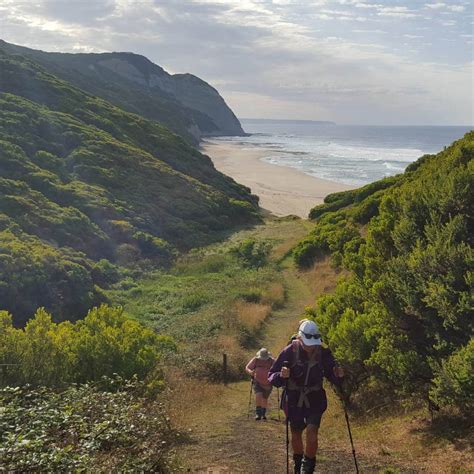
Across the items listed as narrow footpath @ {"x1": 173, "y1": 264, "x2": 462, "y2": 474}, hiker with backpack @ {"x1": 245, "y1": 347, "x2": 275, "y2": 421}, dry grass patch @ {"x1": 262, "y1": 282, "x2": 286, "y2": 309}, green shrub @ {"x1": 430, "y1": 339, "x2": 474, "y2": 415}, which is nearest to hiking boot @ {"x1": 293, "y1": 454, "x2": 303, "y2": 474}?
narrow footpath @ {"x1": 173, "y1": 264, "x2": 462, "y2": 474}

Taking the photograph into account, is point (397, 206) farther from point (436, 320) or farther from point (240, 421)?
point (240, 421)

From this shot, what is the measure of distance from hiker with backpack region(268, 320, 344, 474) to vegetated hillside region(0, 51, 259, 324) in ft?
48.3

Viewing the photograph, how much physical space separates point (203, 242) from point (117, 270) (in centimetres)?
948

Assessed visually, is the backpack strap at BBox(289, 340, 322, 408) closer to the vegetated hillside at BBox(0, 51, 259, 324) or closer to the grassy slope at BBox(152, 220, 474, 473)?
the grassy slope at BBox(152, 220, 474, 473)

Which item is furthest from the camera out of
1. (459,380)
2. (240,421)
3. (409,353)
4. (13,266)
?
(13,266)

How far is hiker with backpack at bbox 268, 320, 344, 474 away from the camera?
5473 millimetres

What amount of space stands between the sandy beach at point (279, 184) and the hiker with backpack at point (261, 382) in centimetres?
3984

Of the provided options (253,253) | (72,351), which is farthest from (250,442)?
(253,253)

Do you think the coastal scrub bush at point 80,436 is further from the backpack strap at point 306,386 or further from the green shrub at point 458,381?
the green shrub at point 458,381

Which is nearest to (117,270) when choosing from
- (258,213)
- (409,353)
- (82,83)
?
(409,353)

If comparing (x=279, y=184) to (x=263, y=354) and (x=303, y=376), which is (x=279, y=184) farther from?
(x=303, y=376)

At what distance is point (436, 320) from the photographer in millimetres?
7875

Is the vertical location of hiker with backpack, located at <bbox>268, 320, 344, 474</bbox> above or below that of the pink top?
above

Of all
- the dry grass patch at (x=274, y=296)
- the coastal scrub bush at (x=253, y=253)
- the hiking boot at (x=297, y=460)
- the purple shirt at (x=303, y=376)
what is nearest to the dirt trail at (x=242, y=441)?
the hiking boot at (x=297, y=460)
